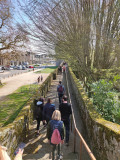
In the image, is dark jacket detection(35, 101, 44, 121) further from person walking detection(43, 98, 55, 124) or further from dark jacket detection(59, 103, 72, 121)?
dark jacket detection(59, 103, 72, 121)

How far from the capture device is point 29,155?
4055mm

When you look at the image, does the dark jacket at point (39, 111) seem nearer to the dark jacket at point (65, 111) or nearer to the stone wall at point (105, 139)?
the dark jacket at point (65, 111)

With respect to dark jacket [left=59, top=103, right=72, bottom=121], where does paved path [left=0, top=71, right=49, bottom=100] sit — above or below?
below

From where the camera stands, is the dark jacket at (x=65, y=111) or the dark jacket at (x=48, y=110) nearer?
the dark jacket at (x=65, y=111)

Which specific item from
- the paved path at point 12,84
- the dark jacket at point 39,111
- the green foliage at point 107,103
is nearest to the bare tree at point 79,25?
the green foliage at point 107,103

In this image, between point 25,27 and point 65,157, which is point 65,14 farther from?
point 65,157

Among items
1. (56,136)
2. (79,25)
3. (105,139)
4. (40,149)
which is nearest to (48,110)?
(40,149)

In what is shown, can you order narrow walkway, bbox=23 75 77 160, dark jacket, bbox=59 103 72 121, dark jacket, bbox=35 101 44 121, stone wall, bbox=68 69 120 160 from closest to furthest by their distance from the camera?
stone wall, bbox=68 69 120 160 < narrow walkway, bbox=23 75 77 160 < dark jacket, bbox=59 103 72 121 < dark jacket, bbox=35 101 44 121

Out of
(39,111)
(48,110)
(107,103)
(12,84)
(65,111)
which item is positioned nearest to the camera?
(65,111)

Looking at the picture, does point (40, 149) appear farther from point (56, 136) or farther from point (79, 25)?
point (79, 25)

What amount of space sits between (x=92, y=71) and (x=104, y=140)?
22.4 feet

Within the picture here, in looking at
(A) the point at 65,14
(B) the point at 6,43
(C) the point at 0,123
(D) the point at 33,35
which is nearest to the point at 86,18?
(A) the point at 65,14

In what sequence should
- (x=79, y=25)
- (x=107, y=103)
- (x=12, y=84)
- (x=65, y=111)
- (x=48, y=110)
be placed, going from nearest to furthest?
(x=65, y=111), (x=48, y=110), (x=107, y=103), (x=79, y=25), (x=12, y=84)

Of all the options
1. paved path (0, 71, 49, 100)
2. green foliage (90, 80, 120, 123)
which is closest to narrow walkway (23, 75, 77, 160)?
green foliage (90, 80, 120, 123)
